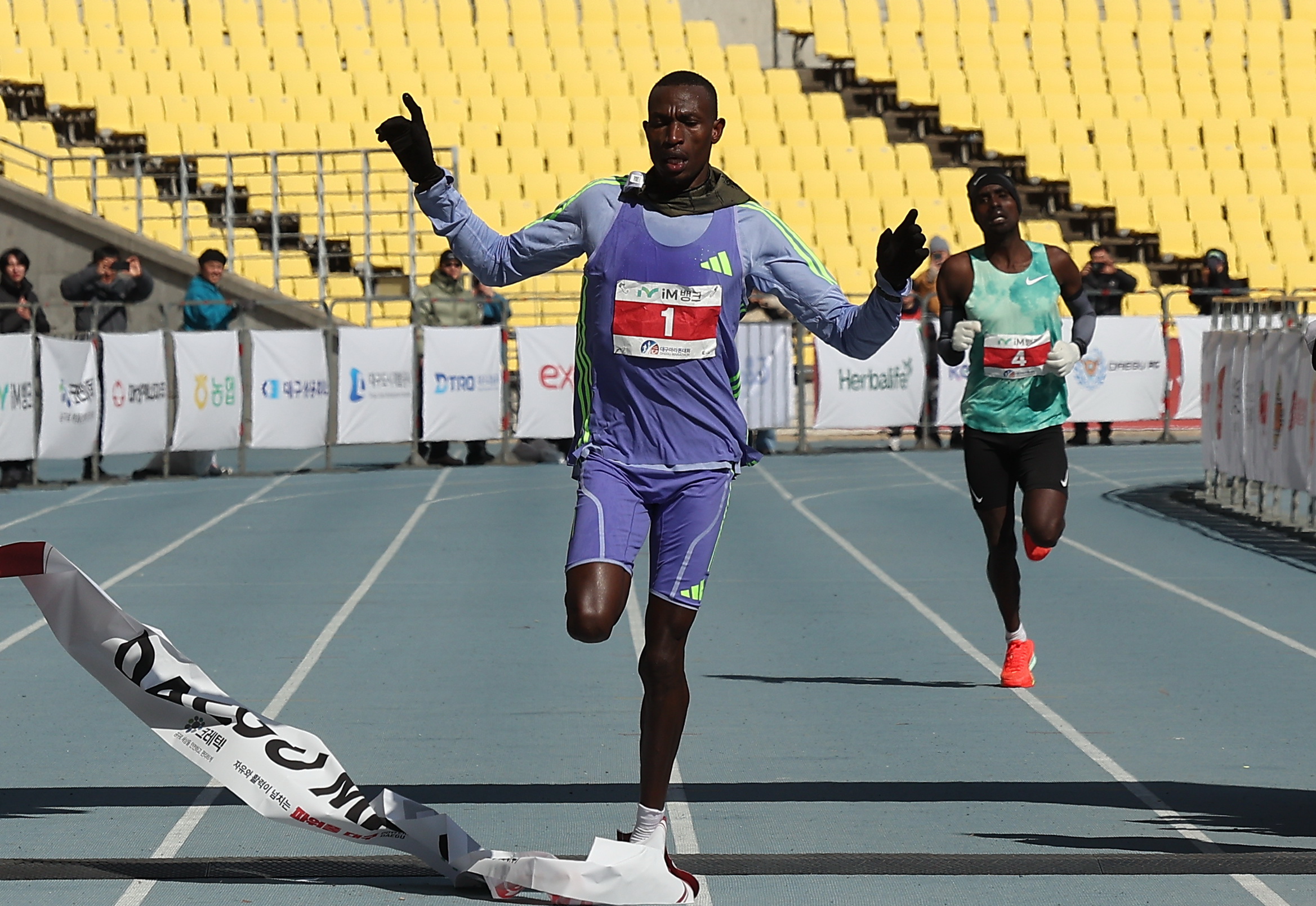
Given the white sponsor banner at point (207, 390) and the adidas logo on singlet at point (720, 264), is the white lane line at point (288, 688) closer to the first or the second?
the adidas logo on singlet at point (720, 264)

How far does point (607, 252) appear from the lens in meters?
4.77

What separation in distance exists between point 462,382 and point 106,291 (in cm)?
336

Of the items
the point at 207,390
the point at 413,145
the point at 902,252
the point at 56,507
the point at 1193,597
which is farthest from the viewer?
the point at 207,390

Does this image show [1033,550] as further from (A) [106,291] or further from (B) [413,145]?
(A) [106,291]

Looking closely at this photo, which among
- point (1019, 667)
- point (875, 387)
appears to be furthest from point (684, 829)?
point (875, 387)

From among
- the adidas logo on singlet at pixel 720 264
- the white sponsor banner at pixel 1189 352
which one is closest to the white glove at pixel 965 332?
the adidas logo on singlet at pixel 720 264

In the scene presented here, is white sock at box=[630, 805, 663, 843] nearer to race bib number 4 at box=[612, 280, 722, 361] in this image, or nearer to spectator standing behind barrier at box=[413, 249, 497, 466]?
race bib number 4 at box=[612, 280, 722, 361]

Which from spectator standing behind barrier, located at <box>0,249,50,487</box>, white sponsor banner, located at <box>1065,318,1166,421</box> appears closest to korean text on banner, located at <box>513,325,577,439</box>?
spectator standing behind barrier, located at <box>0,249,50,487</box>

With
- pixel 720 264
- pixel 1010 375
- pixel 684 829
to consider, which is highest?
pixel 720 264

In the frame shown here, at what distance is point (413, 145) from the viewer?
4.57 meters

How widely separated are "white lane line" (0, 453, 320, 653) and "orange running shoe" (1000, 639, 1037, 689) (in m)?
4.45

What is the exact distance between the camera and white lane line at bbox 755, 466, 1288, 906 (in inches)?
181

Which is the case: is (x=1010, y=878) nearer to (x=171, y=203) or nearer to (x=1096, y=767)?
(x=1096, y=767)

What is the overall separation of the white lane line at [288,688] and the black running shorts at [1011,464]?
2.88m
